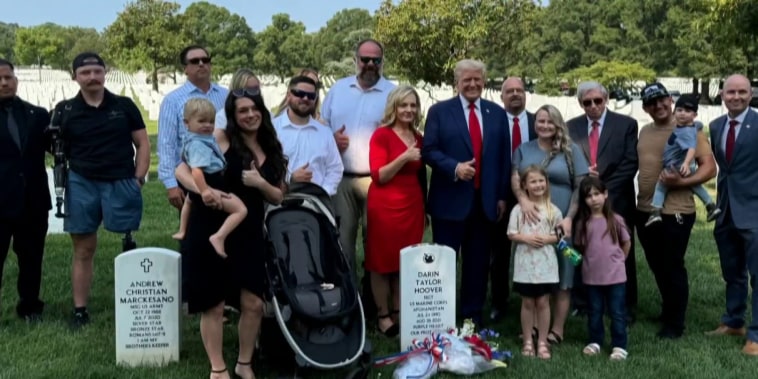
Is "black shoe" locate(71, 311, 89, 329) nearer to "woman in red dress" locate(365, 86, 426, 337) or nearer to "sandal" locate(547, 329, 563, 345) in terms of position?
"woman in red dress" locate(365, 86, 426, 337)

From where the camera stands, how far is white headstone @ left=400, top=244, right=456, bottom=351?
220 inches

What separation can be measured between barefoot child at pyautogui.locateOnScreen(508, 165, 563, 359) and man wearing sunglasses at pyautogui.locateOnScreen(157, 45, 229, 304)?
2572 mm

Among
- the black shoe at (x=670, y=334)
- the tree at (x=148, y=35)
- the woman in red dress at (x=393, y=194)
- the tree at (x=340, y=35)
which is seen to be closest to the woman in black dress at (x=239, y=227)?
the woman in red dress at (x=393, y=194)

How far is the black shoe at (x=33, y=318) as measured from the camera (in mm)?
6215

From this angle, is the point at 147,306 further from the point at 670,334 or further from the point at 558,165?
the point at 670,334

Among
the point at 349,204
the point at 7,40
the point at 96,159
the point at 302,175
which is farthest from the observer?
the point at 7,40

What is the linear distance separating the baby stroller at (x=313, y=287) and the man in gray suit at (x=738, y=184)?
9.67ft

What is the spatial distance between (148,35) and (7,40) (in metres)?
92.5

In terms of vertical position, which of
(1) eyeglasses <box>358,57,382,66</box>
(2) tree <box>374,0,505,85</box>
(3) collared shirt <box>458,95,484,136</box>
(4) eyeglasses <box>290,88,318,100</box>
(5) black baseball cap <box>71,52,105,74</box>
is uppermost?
(2) tree <box>374,0,505,85</box>

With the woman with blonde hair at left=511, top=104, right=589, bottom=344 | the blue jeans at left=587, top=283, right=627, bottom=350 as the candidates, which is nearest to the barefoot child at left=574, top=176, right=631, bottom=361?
the blue jeans at left=587, top=283, right=627, bottom=350

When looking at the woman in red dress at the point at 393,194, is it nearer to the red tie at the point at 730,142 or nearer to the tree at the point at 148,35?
the red tie at the point at 730,142

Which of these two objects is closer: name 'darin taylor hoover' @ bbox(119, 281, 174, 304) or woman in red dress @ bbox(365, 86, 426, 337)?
name 'darin taylor hoover' @ bbox(119, 281, 174, 304)

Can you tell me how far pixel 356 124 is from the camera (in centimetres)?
629

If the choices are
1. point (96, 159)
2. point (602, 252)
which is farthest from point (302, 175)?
point (602, 252)
